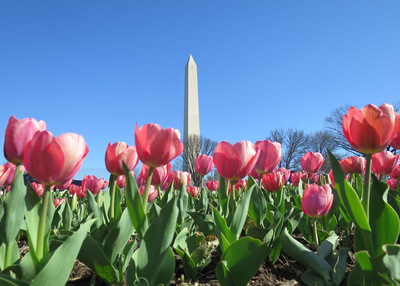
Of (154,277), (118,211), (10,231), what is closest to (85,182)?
(118,211)

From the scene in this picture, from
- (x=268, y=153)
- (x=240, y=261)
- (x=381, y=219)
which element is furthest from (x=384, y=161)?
(x=240, y=261)

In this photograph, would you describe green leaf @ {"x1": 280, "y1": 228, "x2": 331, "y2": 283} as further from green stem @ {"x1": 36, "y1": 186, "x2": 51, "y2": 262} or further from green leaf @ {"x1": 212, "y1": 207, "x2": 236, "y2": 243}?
green stem @ {"x1": 36, "y1": 186, "x2": 51, "y2": 262}

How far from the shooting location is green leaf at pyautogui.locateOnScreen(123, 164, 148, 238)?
943 millimetres

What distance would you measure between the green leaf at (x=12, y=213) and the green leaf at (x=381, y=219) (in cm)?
112

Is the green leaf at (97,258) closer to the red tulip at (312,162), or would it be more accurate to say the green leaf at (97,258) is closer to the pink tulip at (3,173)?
the pink tulip at (3,173)

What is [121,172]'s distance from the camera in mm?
1278

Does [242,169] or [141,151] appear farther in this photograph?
[242,169]

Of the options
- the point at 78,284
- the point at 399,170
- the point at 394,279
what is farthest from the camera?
the point at 399,170

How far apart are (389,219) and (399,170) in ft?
5.76

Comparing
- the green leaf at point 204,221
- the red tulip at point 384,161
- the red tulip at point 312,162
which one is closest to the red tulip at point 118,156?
the green leaf at point 204,221

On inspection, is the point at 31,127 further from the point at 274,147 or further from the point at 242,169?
the point at 274,147

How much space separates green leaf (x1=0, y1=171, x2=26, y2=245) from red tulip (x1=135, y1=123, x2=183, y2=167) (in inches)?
16.3

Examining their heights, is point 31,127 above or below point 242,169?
above

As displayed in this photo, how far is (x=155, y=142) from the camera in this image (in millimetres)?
1020
